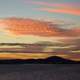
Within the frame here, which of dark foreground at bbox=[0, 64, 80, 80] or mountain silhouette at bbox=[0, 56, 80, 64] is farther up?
mountain silhouette at bbox=[0, 56, 80, 64]

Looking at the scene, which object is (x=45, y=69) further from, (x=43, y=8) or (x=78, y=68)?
(x=43, y=8)

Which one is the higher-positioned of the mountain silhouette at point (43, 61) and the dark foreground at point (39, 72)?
the mountain silhouette at point (43, 61)

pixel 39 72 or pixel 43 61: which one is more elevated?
pixel 43 61

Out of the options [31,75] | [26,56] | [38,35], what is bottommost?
[31,75]

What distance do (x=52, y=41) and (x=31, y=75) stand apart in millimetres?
383

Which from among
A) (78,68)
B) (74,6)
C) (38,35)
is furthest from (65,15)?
(78,68)

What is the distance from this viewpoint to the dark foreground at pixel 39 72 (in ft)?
9.59

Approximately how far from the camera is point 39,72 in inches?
116

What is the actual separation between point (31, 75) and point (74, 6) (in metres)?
0.79

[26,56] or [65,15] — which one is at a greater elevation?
[65,15]

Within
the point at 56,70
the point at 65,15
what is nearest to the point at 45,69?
the point at 56,70

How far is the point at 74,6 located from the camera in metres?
3.06

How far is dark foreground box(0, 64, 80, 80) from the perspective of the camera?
9.59 feet

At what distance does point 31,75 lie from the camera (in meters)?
2.94
